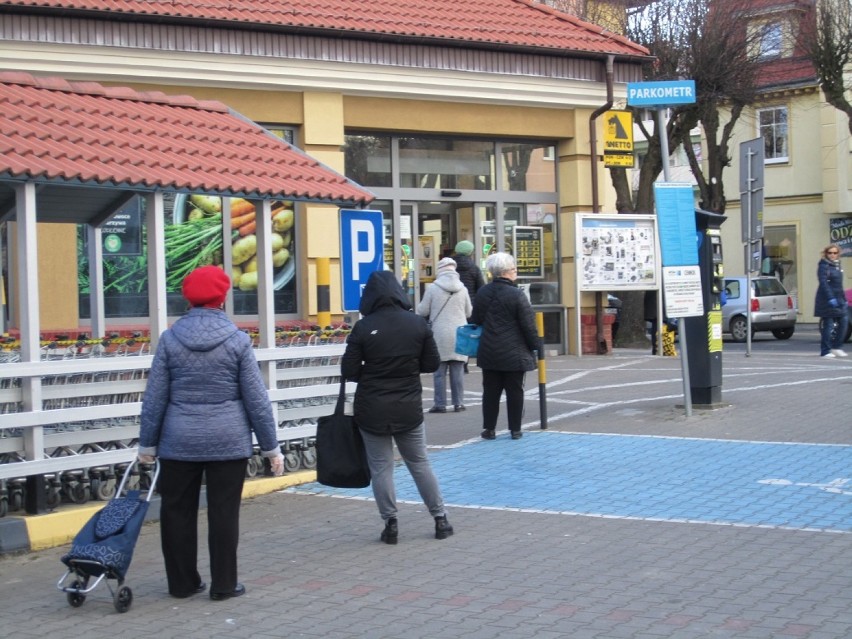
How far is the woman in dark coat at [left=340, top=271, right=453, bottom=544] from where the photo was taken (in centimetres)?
759

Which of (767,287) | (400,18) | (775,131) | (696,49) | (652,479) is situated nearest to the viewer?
(652,479)

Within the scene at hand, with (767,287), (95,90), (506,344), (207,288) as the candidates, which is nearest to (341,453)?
(207,288)

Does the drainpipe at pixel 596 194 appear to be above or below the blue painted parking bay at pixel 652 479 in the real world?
above

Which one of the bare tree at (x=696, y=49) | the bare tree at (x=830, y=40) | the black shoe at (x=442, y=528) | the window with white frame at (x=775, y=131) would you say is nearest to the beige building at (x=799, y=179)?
the window with white frame at (x=775, y=131)

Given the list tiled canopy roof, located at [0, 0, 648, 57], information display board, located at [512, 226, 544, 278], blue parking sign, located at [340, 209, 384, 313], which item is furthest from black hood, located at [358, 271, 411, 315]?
information display board, located at [512, 226, 544, 278]

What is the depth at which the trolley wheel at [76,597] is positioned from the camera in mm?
6383

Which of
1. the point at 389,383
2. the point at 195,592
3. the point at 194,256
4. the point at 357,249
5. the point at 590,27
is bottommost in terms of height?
the point at 195,592

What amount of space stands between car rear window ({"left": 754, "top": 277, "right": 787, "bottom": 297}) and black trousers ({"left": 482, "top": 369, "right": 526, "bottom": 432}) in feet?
67.9

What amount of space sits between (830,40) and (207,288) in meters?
27.0

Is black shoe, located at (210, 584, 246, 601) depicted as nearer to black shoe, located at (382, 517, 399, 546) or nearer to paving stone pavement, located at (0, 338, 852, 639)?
paving stone pavement, located at (0, 338, 852, 639)

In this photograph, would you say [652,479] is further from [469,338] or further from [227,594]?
[227,594]

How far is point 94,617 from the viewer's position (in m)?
6.27

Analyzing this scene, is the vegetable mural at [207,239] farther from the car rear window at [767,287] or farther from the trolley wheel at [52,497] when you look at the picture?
the car rear window at [767,287]

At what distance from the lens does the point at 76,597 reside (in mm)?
6402
